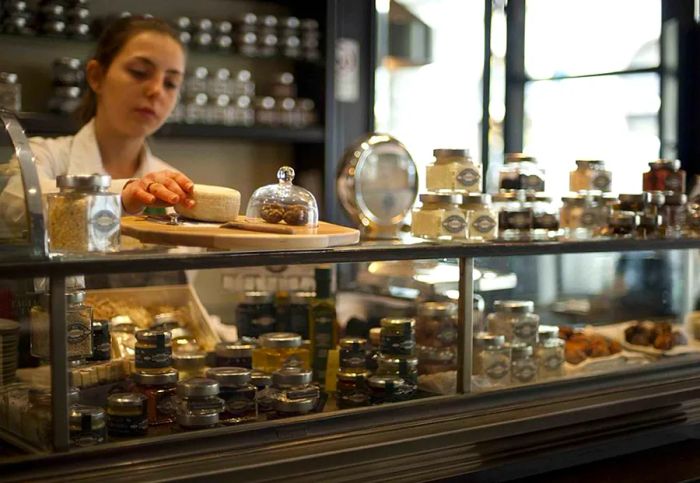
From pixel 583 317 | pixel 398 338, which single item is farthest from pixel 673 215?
pixel 398 338

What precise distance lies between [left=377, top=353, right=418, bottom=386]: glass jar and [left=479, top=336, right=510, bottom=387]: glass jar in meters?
0.16

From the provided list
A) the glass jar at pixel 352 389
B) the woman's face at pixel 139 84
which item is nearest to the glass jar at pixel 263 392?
the glass jar at pixel 352 389

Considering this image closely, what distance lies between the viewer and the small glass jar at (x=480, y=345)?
1.94m

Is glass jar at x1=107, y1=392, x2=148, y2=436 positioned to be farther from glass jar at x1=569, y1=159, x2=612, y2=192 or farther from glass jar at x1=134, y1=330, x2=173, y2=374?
glass jar at x1=569, y1=159, x2=612, y2=192

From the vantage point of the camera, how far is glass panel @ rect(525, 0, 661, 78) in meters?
4.94

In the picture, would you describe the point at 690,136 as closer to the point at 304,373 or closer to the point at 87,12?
the point at 87,12

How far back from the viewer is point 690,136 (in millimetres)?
4828

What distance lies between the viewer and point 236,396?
5.35 ft

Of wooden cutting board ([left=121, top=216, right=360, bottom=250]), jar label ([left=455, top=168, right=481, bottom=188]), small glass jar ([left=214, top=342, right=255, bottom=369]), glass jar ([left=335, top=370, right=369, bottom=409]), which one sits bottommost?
glass jar ([left=335, top=370, right=369, bottom=409])

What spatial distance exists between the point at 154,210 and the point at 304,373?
16.8 inches

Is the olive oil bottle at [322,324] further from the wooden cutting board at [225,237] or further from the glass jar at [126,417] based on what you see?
the glass jar at [126,417]

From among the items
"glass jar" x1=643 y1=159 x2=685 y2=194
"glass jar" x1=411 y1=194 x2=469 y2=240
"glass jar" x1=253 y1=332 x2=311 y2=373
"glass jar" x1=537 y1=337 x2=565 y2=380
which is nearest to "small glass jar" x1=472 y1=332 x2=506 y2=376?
"glass jar" x1=537 y1=337 x2=565 y2=380

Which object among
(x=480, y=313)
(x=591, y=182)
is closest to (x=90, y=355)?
(x=480, y=313)

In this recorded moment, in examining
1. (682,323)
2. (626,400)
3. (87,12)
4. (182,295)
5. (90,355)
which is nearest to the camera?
(90,355)
